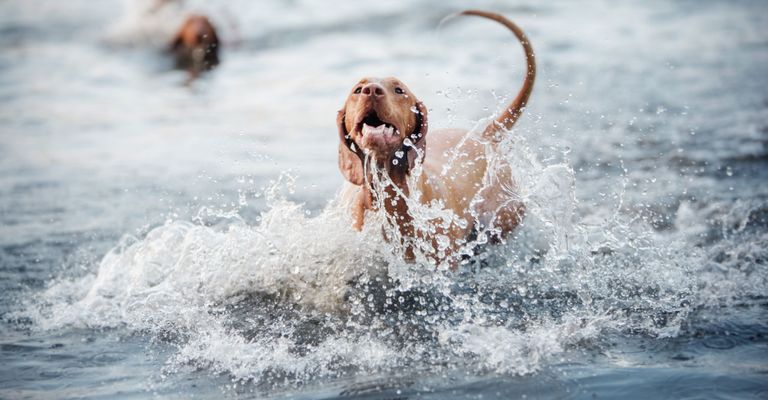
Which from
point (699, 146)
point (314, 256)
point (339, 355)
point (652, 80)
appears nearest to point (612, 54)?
point (652, 80)

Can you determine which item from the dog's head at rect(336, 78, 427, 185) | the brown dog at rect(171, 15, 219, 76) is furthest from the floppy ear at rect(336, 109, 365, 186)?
the brown dog at rect(171, 15, 219, 76)

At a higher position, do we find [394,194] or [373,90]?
[373,90]

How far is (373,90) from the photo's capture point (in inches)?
130

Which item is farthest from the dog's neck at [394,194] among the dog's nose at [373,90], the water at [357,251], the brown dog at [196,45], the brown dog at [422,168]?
the brown dog at [196,45]

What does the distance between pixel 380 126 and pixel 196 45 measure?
876 centimetres

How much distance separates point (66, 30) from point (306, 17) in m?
3.96

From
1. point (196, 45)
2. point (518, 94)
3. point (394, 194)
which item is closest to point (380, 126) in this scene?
point (394, 194)

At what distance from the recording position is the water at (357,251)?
126 inches

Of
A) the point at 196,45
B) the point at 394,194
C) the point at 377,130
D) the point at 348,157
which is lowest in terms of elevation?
the point at 394,194

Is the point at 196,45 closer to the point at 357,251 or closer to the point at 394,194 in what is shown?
the point at 357,251

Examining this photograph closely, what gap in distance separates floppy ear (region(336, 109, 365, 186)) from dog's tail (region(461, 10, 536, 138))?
93 centimetres

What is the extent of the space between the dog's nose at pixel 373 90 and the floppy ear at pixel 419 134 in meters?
0.30

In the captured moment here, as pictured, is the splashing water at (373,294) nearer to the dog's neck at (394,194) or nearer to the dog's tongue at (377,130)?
the dog's neck at (394,194)

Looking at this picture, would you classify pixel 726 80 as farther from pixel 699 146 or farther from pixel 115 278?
pixel 115 278
